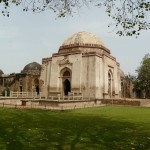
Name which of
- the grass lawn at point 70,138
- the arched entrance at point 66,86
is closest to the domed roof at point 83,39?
the arched entrance at point 66,86

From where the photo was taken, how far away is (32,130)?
9039 millimetres

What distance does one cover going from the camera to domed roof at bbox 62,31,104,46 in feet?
112

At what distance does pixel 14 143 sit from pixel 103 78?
83.7 ft

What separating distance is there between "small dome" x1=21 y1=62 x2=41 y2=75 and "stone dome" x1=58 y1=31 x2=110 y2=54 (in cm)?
787

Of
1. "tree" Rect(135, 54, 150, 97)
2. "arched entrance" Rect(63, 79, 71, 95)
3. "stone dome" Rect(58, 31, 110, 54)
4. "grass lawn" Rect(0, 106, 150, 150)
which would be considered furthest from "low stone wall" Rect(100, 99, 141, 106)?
"grass lawn" Rect(0, 106, 150, 150)

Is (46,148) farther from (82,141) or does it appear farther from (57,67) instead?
(57,67)

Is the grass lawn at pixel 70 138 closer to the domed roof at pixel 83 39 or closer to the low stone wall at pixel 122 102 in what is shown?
the low stone wall at pixel 122 102

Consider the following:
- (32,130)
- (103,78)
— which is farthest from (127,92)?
(32,130)

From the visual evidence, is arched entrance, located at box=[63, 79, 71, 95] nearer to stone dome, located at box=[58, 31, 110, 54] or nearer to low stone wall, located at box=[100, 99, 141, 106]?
stone dome, located at box=[58, 31, 110, 54]

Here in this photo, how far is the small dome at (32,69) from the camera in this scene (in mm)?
41131

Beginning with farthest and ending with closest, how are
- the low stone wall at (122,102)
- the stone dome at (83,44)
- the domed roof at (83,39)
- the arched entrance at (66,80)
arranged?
1. the domed roof at (83,39)
2. the stone dome at (83,44)
3. the arched entrance at (66,80)
4. the low stone wall at (122,102)

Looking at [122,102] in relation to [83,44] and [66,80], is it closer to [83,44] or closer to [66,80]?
[66,80]

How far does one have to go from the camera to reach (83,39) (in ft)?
113

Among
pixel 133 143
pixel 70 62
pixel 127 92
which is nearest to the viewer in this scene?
pixel 133 143
